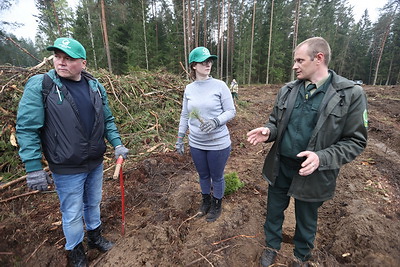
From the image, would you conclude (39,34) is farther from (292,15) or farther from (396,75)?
(396,75)

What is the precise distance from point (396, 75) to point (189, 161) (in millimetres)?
40294

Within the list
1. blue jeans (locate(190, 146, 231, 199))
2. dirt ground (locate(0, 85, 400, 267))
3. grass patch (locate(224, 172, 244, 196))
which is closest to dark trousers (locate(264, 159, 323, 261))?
dirt ground (locate(0, 85, 400, 267))

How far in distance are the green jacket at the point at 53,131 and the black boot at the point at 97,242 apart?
2.91 ft

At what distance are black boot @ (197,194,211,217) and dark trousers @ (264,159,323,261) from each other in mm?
926

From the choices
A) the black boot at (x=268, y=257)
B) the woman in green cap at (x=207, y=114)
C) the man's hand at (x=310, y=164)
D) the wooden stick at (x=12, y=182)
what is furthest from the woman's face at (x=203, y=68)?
the wooden stick at (x=12, y=182)

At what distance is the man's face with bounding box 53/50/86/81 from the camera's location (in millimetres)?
1664

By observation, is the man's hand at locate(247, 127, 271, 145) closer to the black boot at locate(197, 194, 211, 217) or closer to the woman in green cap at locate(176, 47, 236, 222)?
the woman in green cap at locate(176, 47, 236, 222)

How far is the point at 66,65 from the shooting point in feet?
5.53

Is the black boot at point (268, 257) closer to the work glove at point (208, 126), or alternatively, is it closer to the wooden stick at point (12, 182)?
the work glove at point (208, 126)

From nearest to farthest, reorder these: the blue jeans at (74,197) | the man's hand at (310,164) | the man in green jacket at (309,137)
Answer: the man's hand at (310,164) → the man in green jacket at (309,137) → the blue jeans at (74,197)

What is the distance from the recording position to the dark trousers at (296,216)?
1820mm

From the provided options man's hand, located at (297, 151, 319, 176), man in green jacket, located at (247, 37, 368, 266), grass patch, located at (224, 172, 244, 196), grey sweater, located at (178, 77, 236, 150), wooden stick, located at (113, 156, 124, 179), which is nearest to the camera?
man's hand, located at (297, 151, 319, 176)

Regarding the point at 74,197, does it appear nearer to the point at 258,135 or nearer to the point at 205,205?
the point at 205,205

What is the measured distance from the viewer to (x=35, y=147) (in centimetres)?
160
